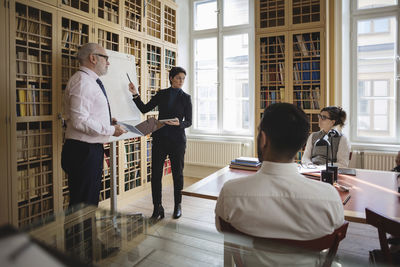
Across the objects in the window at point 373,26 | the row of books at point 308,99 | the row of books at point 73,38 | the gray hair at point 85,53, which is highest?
the window at point 373,26

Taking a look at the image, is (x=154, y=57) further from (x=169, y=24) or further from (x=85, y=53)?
(x=85, y=53)

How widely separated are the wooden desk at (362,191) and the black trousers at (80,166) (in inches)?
33.6

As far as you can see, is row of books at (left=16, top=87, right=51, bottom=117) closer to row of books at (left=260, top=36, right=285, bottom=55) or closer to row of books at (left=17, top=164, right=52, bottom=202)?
row of books at (left=17, top=164, right=52, bottom=202)

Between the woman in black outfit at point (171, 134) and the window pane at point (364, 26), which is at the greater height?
the window pane at point (364, 26)

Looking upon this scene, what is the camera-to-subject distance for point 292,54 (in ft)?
13.9

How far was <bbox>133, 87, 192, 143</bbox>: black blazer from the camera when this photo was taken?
3.22 m

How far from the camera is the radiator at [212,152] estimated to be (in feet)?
16.0

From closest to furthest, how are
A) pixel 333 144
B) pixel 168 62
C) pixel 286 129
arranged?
pixel 286 129 < pixel 333 144 < pixel 168 62

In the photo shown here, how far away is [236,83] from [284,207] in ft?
14.5

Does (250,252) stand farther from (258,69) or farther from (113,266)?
(258,69)

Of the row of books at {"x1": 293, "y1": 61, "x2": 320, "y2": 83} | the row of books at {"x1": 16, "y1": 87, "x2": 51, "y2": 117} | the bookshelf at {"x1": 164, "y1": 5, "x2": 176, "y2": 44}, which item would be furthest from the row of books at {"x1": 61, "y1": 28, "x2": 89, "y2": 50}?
the row of books at {"x1": 293, "y1": 61, "x2": 320, "y2": 83}

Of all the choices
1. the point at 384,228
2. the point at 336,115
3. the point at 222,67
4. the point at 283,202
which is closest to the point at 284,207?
the point at 283,202

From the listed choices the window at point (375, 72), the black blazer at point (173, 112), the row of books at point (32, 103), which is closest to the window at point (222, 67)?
the window at point (375, 72)

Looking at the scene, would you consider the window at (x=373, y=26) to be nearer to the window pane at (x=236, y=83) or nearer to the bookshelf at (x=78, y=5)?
the window pane at (x=236, y=83)
